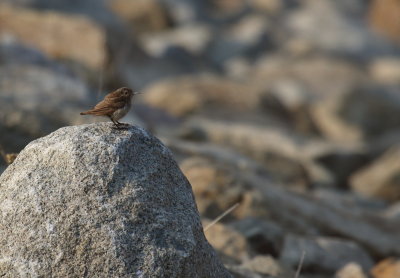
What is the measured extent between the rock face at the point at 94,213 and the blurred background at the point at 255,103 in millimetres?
1567

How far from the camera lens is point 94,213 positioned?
5613 millimetres

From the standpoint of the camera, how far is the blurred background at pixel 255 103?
1026 centimetres

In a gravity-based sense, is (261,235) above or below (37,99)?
below

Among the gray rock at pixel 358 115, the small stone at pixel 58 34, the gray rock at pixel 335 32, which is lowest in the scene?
the gray rock at pixel 335 32

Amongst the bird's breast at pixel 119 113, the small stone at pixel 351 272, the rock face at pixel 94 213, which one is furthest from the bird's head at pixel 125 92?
the small stone at pixel 351 272

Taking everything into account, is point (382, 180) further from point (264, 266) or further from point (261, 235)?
point (264, 266)

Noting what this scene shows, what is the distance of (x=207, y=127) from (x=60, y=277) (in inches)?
505

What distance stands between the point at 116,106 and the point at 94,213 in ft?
3.37

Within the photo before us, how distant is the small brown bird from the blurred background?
4.15 ft

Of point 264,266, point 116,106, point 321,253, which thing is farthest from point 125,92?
point 321,253

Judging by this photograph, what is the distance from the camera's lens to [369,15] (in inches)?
1800

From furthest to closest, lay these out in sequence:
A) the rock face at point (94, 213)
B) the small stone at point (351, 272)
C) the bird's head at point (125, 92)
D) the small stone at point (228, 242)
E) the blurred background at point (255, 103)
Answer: the blurred background at point (255, 103) → the small stone at point (351, 272) → the small stone at point (228, 242) → the bird's head at point (125, 92) → the rock face at point (94, 213)

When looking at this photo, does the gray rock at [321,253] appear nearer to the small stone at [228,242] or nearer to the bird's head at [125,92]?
the small stone at [228,242]

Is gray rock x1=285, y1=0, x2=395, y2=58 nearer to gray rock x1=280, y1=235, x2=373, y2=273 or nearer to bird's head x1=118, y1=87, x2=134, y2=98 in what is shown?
gray rock x1=280, y1=235, x2=373, y2=273
